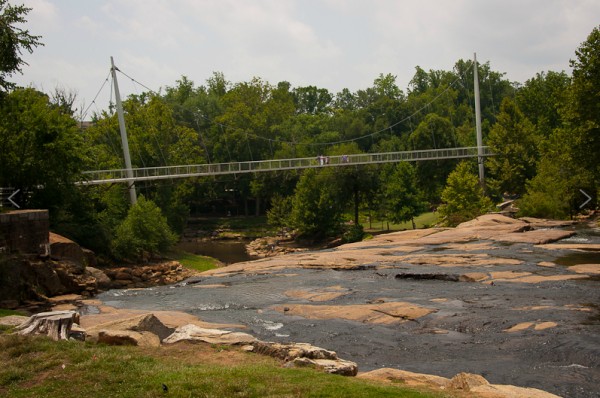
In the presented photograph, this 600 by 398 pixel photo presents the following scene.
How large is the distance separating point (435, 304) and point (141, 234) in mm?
30661

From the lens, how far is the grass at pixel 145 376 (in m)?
9.74

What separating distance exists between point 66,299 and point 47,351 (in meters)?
15.7

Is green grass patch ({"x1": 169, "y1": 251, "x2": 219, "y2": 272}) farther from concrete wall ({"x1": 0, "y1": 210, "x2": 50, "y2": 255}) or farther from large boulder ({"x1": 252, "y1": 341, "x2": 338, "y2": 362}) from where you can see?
large boulder ({"x1": 252, "y1": 341, "x2": 338, "y2": 362})

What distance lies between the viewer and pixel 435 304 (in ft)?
68.0

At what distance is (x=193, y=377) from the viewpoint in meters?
10.3

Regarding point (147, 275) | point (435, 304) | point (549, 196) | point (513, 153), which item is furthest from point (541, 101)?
point (435, 304)

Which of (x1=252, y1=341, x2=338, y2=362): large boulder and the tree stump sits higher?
the tree stump

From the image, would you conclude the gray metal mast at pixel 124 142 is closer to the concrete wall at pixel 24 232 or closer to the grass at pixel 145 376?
the concrete wall at pixel 24 232

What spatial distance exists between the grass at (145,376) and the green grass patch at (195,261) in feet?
115

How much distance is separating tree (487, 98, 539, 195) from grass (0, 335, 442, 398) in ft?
181

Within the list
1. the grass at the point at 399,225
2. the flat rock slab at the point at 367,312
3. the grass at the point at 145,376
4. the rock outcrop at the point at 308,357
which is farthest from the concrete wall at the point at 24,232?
the grass at the point at 399,225

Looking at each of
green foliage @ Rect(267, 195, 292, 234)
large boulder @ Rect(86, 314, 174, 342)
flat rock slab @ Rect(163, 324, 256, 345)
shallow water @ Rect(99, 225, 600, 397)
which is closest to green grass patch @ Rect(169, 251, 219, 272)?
green foliage @ Rect(267, 195, 292, 234)

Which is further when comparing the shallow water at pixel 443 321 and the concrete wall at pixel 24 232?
the concrete wall at pixel 24 232

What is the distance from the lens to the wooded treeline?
3706 cm
